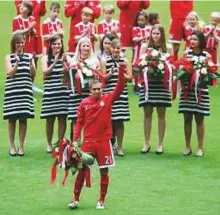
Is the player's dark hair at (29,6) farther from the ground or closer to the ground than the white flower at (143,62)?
farther from the ground

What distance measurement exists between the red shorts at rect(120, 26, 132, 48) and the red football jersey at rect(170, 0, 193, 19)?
1.02m

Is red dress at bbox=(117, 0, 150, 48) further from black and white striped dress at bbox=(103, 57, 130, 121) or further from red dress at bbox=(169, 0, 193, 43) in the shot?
black and white striped dress at bbox=(103, 57, 130, 121)

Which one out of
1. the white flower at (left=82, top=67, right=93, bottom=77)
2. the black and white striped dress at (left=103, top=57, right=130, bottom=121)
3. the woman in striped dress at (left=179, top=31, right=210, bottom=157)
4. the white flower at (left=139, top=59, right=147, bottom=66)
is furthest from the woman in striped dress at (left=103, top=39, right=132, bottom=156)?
the woman in striped dress at (left=179, top=31, right=210, bottom=157)

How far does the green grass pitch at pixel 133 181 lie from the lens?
1112 cm

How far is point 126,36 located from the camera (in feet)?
65.0

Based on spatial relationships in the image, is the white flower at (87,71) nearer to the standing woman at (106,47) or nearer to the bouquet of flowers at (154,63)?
the standing woman at (106,47)

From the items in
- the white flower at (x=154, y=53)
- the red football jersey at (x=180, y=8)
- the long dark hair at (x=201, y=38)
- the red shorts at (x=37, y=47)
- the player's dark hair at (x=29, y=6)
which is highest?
the player's dark hair at (x=29, y=6)

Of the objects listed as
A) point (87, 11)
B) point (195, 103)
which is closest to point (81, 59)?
point (195, 103)

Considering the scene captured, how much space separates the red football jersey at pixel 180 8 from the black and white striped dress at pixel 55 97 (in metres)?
6.51

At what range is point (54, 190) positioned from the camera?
12031 mm

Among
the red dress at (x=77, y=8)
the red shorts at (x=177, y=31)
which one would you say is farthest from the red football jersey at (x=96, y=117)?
the red dress at (x=77, y=8)

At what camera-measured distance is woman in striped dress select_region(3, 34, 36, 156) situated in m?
13.8

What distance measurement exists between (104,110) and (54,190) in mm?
1505

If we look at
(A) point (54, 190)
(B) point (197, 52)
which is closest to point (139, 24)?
(B) point (197, 52)
